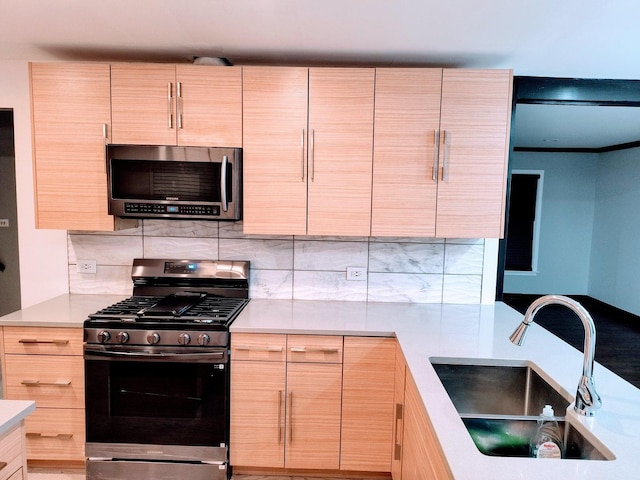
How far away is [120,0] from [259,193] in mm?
1047

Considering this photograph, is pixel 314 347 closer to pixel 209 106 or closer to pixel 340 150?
pixel 340 150

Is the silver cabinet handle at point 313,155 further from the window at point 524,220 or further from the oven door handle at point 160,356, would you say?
the window at point 524,220

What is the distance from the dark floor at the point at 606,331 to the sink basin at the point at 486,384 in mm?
2658

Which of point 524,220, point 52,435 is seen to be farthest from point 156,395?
point 524,220

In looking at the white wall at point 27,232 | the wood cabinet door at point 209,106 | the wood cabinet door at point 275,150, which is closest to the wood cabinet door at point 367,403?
the wood cabinet door at point 275,150

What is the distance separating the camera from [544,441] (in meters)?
1.24

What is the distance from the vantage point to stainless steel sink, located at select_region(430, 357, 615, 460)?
1.34 meters

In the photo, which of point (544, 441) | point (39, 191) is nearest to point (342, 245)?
point (544, 441)

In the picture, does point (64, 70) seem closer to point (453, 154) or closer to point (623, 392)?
point (453, 154)

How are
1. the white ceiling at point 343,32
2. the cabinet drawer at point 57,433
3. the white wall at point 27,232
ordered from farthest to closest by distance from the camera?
1. the white wall at point 27,232
2. the cabinet drawer at point 57,433
3. the white ceiling at point 343,32

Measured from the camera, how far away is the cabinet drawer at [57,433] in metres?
2.08

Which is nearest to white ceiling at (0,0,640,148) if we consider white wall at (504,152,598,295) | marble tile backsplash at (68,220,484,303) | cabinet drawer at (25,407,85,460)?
marble tile backsplash at (68,220,484,303)

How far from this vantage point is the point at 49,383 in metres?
2.05

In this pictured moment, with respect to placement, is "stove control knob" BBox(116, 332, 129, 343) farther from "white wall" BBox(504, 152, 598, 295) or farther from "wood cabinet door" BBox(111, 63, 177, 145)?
"white wall" BBox(504, 152, 598, 295)
